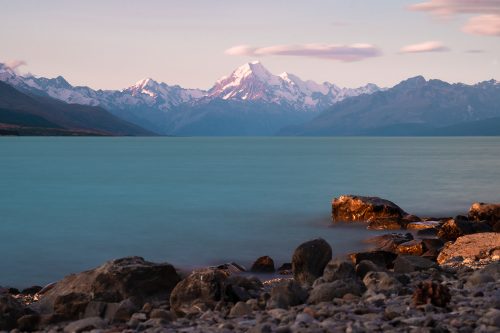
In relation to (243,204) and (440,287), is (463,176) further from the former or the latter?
(440,287)

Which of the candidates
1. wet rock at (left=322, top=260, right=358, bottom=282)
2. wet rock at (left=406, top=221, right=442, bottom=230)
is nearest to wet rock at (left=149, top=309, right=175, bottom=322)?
wet rock at (left=322, top=260, right=358, bottom=282)

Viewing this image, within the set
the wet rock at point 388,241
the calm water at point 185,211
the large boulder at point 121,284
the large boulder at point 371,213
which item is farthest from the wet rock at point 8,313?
the large boulder at point 371,213

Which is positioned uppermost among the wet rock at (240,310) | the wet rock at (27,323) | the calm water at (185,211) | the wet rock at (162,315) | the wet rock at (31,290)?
the wet rock at (240,310)

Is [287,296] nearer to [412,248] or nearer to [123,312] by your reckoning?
[123,312]

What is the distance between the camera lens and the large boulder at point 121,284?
1717 centimetres

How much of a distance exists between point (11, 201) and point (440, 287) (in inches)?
2222

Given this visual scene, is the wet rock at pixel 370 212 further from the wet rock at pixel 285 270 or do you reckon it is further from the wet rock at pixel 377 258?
the wet rock at pixel 377 258

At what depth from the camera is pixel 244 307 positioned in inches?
547

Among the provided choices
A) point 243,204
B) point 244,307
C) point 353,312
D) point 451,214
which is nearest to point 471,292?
point 353,312

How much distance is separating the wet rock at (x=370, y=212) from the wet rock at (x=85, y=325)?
25.0 m

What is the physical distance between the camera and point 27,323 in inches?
571

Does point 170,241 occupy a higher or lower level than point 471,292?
lower

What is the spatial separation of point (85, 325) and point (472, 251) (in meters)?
15.7

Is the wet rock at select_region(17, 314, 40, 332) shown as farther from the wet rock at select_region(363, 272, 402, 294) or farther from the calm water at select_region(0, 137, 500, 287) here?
the calm water at select_region(0, 137, 500, 287)
